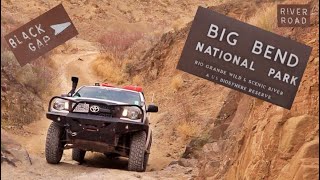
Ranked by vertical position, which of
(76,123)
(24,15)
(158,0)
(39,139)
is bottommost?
(39,139)

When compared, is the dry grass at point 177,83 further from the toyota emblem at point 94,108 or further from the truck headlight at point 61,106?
the toyota emblem at point 94,108

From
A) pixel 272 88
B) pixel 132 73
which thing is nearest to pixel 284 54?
pixel 272 88

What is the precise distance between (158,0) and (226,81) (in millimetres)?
47882

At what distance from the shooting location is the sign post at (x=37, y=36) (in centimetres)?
590

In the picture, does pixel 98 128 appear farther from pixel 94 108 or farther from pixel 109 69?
pixel 109 69

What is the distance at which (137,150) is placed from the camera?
9469mm

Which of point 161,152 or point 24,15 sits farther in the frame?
point 24,15

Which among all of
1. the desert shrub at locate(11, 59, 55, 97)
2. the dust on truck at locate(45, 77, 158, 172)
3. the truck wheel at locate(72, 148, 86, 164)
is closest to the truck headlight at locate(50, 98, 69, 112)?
the dust on truck at locate(45, 77, 158, 172)

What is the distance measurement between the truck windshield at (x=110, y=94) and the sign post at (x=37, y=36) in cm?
436

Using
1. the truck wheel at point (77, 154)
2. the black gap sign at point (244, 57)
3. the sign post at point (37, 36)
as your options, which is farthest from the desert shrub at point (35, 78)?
the black gap sign at point (244, 57)

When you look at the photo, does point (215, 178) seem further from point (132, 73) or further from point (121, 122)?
point (132, 73)

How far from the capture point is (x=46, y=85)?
803 inches

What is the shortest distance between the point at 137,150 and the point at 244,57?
462 centimetres

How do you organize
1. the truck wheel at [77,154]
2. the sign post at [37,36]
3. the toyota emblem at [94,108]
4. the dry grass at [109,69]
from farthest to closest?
the dry grass at [109,69]
the truck wheel at [77,154]
the toyota emblem at [94,108]
the sign post at [37,36]
